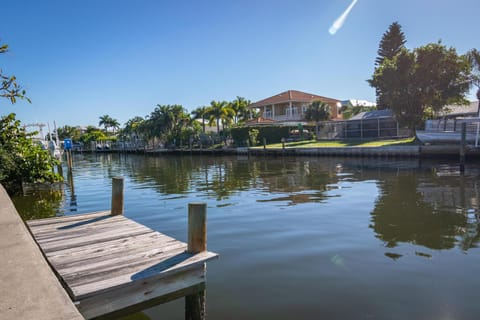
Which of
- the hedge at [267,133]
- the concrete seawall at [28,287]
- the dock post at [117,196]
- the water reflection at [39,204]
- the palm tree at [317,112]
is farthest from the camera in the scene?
the hedge at [267,133]

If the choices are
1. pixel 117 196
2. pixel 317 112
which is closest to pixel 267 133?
pixel 317 112

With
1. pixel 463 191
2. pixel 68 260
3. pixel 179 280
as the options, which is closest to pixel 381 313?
pixel 179 280

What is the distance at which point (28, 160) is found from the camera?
647 inches

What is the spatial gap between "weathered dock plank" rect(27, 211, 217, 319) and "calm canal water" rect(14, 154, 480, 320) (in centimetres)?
94

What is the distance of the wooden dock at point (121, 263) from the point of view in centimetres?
→ 414

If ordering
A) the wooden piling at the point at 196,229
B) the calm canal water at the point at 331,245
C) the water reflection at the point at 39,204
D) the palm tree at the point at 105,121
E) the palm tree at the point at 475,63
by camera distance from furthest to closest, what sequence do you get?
the palm tree at the point at 105,121, the palm tree at the point at 475,63, the water reflection at the point at 39,204, the calm canal water at the point at 331,245, the wooden piling at the point at 196,229

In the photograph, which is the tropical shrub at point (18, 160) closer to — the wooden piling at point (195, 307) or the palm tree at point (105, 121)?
the wooden piling at point (195, 307)

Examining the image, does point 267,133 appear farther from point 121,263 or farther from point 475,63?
point 121,263

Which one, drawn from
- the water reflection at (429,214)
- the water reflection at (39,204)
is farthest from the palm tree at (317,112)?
the water reflection at (39,204)

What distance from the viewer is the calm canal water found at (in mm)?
5379

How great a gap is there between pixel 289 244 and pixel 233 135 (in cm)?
4526

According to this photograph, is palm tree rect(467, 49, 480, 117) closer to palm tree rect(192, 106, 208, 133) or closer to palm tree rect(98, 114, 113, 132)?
palm tree rect(192, 106, 208, 133)

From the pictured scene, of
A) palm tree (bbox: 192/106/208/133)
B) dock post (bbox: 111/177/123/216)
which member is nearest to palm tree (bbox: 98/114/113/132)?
palm tree (bbox: 192/106/208/133)

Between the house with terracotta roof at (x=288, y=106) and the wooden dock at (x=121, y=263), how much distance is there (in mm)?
54270
